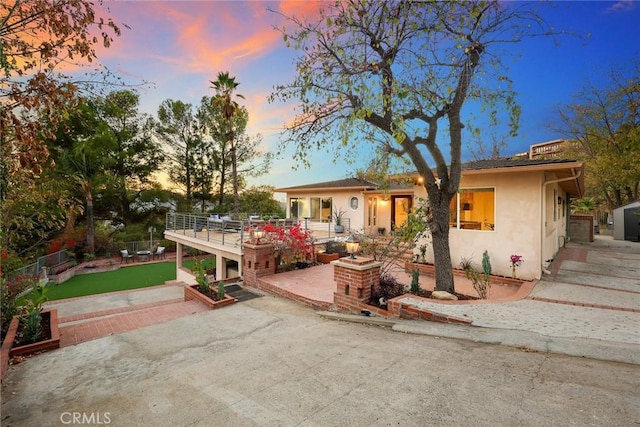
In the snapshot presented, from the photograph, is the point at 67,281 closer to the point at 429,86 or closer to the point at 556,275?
the point at 429,86

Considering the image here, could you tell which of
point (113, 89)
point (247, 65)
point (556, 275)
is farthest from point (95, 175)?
point (556, 275)

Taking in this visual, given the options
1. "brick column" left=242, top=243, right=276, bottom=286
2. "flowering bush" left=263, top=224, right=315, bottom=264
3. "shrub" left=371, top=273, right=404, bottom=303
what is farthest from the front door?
"shrub" left=371, top=273, right=404, bottom=303

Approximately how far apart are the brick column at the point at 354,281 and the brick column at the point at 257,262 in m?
3.45

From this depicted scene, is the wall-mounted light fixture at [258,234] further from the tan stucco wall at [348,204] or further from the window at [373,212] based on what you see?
the window at [373,212]

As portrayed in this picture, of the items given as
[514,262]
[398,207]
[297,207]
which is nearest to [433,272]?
[514,262]

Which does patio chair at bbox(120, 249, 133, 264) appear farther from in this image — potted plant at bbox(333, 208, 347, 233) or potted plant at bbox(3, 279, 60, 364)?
potted plant at bbox(3, 279, 60, 364)

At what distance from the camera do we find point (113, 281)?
1631cm

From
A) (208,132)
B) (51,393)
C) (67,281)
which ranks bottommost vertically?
(67,281)

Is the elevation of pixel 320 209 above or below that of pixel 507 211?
above

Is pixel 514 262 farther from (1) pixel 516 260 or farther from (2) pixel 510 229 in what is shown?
(2) pixel 510 229

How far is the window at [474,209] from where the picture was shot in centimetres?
901

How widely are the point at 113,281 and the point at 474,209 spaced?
18.2 metres

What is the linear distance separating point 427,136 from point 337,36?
289 centimetres

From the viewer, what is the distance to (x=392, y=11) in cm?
593
